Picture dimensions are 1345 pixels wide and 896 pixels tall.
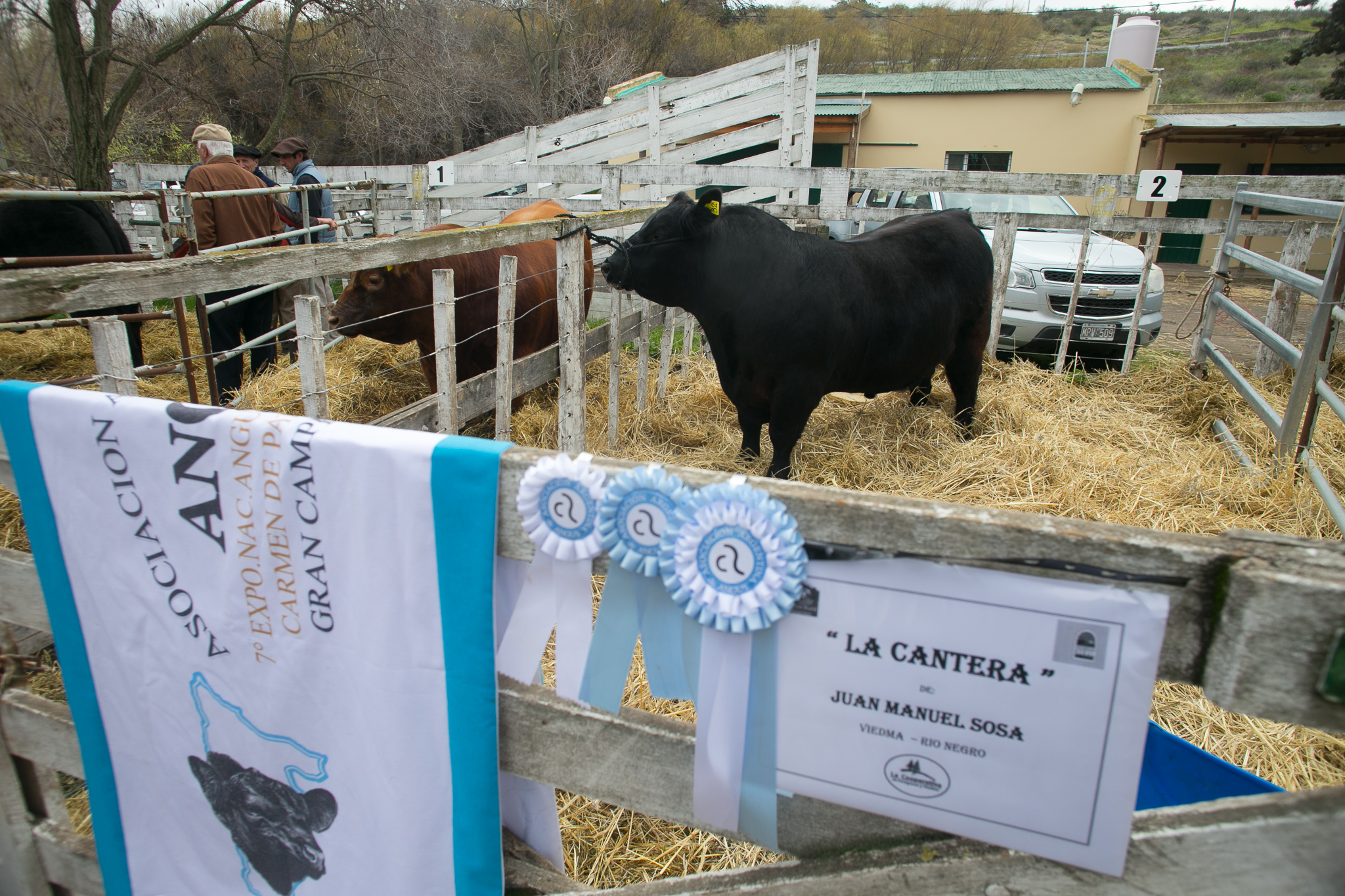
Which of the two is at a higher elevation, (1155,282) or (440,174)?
(440,174)

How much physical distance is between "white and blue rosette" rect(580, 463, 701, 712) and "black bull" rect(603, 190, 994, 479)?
2780 mm

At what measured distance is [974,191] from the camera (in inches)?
249

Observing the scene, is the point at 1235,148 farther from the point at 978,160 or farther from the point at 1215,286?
the point at 1215,286

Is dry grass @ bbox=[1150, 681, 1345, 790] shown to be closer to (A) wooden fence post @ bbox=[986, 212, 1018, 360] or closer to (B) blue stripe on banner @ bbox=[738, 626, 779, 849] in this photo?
(B) blue stripe on banner @ bbox=[738, 626, 779, 849]

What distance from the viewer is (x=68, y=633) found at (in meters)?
1.36

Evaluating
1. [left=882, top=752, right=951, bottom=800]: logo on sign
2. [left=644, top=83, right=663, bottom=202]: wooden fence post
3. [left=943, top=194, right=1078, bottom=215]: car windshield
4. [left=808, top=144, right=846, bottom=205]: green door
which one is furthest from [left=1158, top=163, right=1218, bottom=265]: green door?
[left=882, top=752, right=951, bottom=800]: logo on sign

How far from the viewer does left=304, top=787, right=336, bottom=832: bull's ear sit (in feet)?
4.14

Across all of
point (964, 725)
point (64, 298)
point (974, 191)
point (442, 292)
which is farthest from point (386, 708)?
point (974, 191)

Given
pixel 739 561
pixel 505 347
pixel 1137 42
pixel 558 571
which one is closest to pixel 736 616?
pixel 739 561

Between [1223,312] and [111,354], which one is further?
[1223,312]

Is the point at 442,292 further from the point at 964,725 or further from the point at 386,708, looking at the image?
the point at 964,725

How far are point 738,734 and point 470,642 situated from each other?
407 mm

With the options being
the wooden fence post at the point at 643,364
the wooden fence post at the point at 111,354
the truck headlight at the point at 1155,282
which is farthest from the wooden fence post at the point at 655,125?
the wooden fence post at the point at 111,354

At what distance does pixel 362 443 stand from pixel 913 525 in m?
0.76
